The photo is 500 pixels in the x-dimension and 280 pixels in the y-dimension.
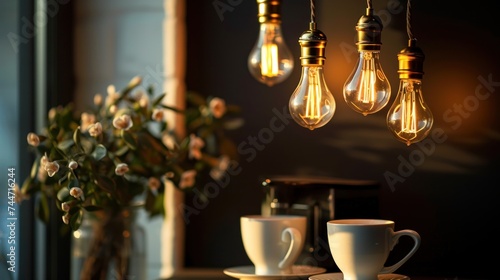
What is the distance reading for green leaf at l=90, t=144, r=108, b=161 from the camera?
1.42m

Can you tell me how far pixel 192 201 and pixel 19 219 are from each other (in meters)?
0.36

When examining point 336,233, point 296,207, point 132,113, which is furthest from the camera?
point 132,113

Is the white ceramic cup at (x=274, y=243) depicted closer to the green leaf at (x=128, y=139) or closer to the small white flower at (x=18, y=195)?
the green leaf at (x=128, y=139)

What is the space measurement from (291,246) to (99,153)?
1.19 ft

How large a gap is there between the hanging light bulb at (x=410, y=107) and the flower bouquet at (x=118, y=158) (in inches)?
18.9

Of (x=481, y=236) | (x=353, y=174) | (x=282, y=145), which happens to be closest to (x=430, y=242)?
(x=481, y=236)

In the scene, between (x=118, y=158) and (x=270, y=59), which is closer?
(x=270, y=59)

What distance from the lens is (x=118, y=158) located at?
58.5 inches

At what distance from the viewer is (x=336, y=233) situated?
123 cm

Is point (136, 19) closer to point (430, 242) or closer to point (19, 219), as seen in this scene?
point (19, 219)

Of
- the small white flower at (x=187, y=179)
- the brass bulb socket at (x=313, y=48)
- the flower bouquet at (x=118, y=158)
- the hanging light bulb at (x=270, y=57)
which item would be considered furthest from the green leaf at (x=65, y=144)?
the brass bulb socket at (x=313, y=48)

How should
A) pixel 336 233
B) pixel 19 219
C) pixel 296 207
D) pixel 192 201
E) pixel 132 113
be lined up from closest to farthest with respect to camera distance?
Result: pixel 336 233
pixel 296 207
pixel 132 113
pixel 19 219
pixel 192 201

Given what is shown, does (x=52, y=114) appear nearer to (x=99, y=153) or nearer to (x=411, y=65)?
(x=99, y=153)

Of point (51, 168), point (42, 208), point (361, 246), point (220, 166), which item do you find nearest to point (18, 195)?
point (42, 208)
